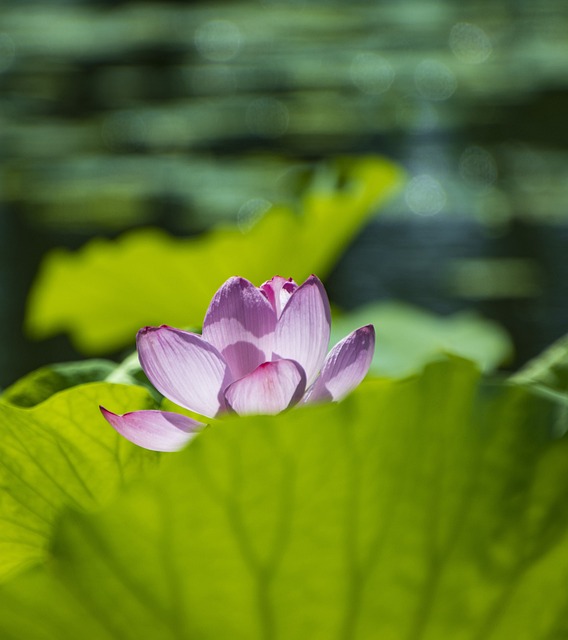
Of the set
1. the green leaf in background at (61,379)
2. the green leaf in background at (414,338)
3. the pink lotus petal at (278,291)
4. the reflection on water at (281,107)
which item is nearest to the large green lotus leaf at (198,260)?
the green leaf in background at (414,338)

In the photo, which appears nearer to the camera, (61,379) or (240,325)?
(240,325)

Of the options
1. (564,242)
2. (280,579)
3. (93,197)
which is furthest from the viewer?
(564,242)

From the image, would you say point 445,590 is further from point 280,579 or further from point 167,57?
point 167,57

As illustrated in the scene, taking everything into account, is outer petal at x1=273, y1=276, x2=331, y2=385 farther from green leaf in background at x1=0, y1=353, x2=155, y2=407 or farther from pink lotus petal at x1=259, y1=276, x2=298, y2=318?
green leaf in background at x1=0, y1=353, x2=155, y2=407

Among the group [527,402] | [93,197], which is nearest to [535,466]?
[527,402]

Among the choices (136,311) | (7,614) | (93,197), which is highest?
(93,197)

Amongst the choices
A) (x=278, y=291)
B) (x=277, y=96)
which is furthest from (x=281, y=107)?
(x=278, y=291)

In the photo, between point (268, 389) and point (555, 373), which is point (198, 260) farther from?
point (268, 389)

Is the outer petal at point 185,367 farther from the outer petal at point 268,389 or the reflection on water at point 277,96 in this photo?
the reflection on water at point 277,96
